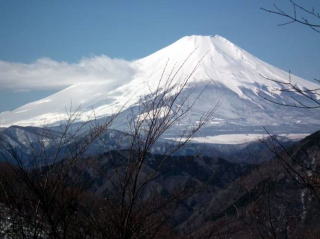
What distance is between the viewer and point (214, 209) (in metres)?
89.3

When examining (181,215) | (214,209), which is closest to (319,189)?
(214,209)

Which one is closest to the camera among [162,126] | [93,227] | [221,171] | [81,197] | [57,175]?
[162,126]

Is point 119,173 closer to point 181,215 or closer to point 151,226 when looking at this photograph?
point 151,226

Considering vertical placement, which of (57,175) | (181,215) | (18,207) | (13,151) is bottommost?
(181,215)

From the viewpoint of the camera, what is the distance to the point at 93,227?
5262mm

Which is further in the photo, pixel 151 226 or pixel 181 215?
pixel 181 215

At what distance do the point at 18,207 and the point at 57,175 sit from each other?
0.57 m

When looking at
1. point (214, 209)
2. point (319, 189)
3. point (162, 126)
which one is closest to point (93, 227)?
point (162, 126)

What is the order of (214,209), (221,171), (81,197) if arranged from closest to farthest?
(81,197) < (214,209) < (221,171)

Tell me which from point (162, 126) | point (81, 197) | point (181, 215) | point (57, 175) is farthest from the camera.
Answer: point (181, 215)

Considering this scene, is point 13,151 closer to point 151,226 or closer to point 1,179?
point 1,179

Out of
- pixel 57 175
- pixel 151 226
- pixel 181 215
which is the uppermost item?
pixel 57 175

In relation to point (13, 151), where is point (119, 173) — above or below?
below

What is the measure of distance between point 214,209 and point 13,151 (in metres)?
87.1
